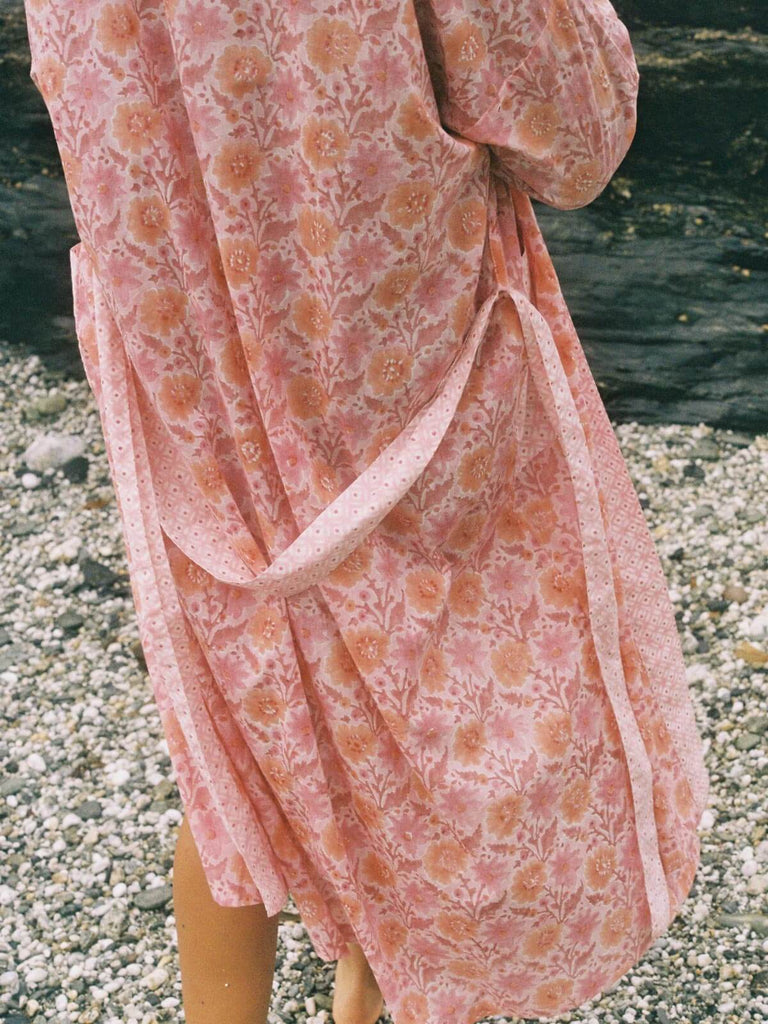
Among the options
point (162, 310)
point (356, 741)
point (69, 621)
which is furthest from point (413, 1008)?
point (69, 621)

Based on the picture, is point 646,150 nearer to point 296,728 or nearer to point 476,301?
point 476,301

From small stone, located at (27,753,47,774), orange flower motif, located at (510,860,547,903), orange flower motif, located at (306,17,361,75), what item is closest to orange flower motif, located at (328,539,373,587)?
orange flower motif, located at (510,860,547,903)

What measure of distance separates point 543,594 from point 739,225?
2622 mm

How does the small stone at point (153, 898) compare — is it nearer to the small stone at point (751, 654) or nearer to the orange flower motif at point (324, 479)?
the orange flower motif at point (324, 479)

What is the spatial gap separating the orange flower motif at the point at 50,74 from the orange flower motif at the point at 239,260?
0.23 meters

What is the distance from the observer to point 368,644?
58.1 inches

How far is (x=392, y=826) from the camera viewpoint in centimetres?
157

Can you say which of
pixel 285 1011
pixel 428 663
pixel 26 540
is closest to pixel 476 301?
pixel 428 663

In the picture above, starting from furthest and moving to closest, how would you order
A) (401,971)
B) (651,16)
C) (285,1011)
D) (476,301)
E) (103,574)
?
(651,16), (103,574), (285,1011), (401,971), (476,301)

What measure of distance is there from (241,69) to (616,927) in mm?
1177

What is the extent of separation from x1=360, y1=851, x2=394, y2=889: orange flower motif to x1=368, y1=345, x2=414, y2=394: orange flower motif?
0.62 metres

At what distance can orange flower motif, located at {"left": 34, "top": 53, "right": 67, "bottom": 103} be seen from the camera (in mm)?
1283

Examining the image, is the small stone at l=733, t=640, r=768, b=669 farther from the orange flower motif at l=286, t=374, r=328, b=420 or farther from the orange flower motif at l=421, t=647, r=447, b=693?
the orange flower motif at l=286, t=374, r=328, b=420

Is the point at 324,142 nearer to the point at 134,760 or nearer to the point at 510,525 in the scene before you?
the point at 510,525
